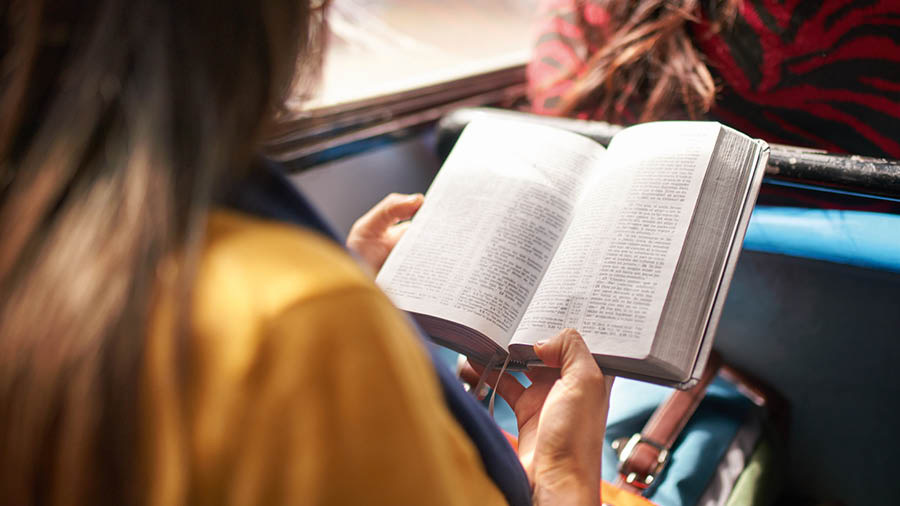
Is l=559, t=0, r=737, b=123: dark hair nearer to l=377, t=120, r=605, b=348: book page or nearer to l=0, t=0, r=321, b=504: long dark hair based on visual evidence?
l=377, t=120, r=605, b=348: book page

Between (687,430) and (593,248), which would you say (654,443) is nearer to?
(687,430)

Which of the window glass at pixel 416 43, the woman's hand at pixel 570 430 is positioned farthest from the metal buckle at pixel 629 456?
the window glass at pixel 416 43

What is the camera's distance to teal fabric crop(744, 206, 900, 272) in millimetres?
631

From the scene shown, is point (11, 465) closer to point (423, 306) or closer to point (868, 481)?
point (423, 306)

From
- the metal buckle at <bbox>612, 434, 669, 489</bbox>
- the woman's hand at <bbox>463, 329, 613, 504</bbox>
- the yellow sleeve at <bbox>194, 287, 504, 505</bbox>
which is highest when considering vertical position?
the yellow sleeve at <bbox>194, 287, 504, 505</bbox>

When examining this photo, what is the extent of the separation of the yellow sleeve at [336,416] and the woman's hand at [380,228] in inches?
18.2

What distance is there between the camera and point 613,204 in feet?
1.98

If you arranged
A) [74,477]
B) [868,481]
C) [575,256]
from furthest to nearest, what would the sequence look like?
[868,481] < [575,256] < [74,477]

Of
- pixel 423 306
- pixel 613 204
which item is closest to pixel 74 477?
pixel 423 306

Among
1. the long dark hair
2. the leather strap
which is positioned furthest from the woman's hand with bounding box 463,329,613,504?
the long dark hair

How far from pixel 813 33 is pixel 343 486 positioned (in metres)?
0.72

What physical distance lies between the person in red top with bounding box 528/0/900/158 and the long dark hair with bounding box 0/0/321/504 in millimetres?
657

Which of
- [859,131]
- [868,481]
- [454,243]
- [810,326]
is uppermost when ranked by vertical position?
[859,131]

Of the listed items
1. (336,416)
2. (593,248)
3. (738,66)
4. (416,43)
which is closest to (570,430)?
(593,248)
